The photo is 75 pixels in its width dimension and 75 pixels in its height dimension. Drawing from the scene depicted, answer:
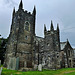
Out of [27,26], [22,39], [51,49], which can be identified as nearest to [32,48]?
[22,39]

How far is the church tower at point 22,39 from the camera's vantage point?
29.7 m

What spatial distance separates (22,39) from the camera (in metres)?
31.8

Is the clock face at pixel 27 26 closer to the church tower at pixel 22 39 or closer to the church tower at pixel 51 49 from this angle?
the church tower at pixel 22 39

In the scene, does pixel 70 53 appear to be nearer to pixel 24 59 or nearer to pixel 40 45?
pixel 40 45

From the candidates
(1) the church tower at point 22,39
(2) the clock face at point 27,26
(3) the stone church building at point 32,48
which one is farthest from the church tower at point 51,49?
(2) the clock face at point 27,26

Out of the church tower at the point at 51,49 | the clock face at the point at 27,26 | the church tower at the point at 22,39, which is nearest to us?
the church tower at the point at 51,49

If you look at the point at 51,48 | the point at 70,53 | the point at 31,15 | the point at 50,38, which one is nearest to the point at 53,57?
the point at 51,48

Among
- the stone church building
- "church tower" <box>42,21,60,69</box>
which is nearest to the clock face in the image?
the stone church building

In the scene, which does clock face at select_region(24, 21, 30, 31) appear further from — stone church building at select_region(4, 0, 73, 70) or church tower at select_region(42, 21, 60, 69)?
church tower at select_region(42, 21, 60, 69)

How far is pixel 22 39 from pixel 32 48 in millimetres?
4696

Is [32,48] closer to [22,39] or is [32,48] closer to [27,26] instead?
[22,39]

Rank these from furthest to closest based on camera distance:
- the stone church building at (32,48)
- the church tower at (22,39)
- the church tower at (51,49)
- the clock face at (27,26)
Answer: the clock face at (27,26) < the church tower at (22,39) < the stone church building at (32,48) < the church tower at (51,49)

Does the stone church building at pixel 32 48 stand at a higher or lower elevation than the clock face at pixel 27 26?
lower

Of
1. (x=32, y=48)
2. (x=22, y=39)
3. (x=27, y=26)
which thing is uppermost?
(x=27, y=26)
